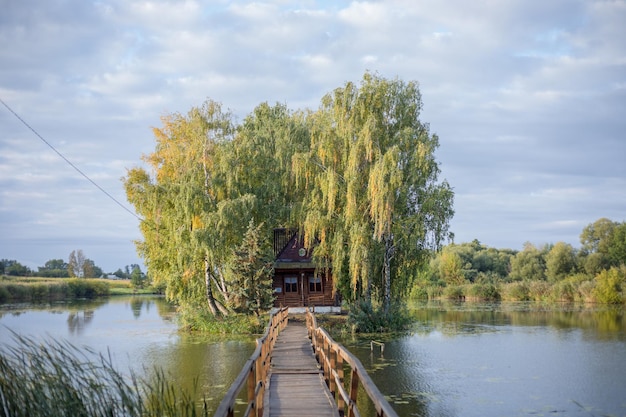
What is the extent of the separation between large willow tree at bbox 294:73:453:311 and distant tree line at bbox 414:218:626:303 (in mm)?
20957

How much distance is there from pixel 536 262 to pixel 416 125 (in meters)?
47.5

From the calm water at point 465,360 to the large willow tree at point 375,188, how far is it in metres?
3.78

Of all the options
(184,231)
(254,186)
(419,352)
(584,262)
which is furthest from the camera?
(584,262)

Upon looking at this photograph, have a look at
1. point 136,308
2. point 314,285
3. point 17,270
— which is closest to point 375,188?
point 314,285

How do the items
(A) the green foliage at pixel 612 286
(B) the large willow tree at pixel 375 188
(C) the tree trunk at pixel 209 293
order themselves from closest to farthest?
(B) the large willow tree at pixel 375 188
(C) the tree trunk at pixel 209 293
(A) the green foliage at pixel 612 286

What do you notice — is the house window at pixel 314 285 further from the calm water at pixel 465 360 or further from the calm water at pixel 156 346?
the calm water at pixel 156 346

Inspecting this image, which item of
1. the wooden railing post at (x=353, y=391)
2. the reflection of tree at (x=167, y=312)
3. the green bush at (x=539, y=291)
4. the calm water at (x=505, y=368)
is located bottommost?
the reflection of tree at (x=167, y=312)

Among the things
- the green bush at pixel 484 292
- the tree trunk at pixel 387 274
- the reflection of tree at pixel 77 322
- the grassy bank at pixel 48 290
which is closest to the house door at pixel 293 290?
the tree trunk at pixel 387 274

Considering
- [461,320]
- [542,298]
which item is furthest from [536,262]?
[461,320]

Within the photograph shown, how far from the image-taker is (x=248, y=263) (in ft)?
94.4

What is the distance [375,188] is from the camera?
88.5 ft

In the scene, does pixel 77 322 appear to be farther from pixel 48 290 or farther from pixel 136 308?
pixel 48 290

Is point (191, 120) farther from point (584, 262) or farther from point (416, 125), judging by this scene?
point (584, 262)

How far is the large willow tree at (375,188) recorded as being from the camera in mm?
27375
